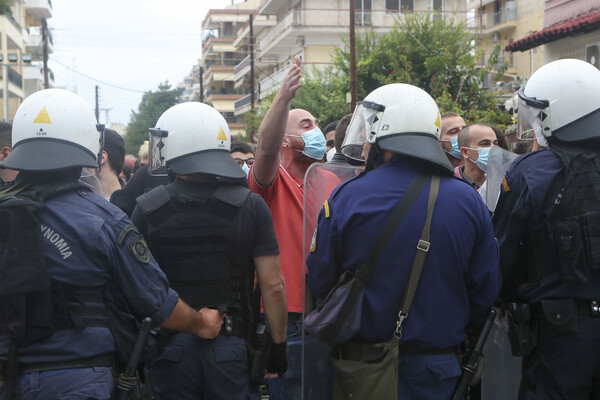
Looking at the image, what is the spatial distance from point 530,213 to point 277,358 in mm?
1381

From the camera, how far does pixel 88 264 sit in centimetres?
263

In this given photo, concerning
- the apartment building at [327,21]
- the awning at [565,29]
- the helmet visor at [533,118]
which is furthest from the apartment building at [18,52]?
the helmet visor at [533,118]

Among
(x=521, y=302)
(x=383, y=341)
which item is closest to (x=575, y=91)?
(x=521, y=302)

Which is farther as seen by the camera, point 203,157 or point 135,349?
point 203,157

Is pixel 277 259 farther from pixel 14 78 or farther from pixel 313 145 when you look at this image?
pixel 14 78

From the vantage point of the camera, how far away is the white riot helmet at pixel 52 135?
2.76m

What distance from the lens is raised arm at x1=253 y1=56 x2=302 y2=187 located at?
3760 millimetres

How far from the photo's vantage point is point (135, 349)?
2750 millimetres

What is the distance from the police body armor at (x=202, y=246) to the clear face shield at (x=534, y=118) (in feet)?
4.95

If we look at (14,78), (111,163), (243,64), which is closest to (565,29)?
(111,163)

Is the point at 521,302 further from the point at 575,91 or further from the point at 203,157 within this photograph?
the point at 203,157

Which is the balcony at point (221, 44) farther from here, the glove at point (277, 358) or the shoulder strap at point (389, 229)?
the shoulder strap at point (389, 229)

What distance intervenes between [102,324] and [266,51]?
46645 millimetres

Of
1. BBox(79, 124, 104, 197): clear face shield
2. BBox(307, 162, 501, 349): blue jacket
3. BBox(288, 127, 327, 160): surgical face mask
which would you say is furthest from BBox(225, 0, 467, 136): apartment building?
BBox(307, 162, 501, 349): blue jacket
